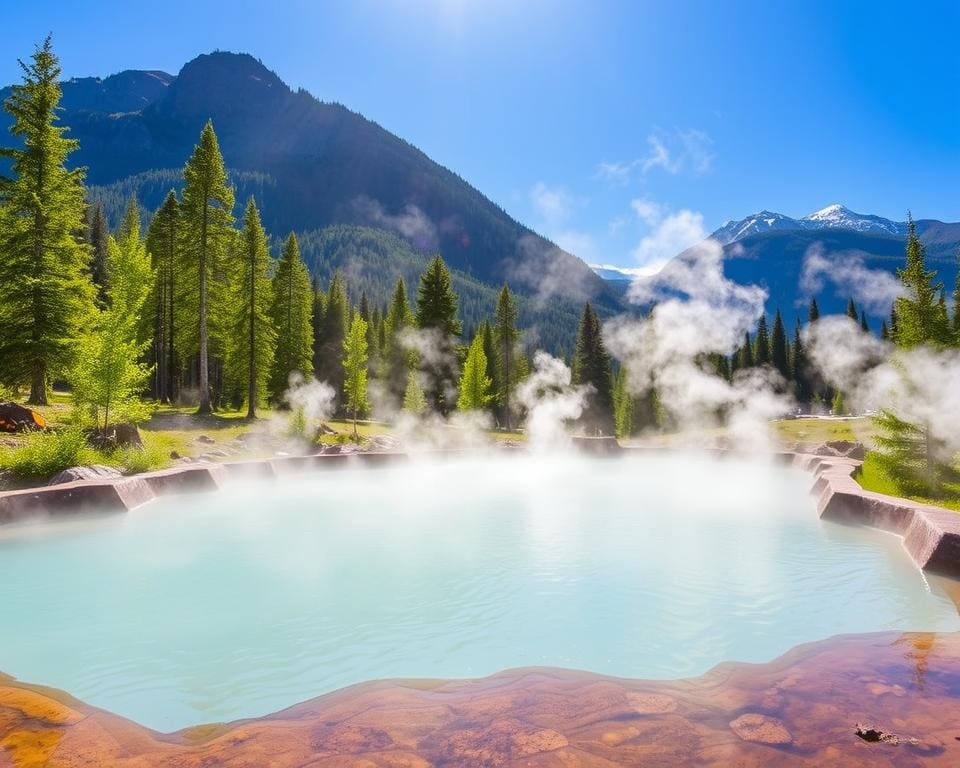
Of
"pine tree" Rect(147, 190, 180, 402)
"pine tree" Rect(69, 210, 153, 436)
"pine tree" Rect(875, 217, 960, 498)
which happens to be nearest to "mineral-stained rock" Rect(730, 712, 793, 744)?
"pine tree" Rect(875, 217, 960, 498)

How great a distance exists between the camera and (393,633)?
7.42 m

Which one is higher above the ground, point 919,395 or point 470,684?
point 919,395

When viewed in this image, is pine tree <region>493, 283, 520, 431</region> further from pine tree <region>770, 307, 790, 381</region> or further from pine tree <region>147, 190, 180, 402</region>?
pine tree <region>770, 307, 790, 381</region>

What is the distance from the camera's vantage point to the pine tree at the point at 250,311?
37.0m

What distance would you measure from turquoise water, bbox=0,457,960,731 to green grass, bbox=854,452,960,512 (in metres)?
3.15

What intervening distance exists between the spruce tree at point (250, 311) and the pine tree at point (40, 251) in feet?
36.3

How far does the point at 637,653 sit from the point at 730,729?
8.28ft

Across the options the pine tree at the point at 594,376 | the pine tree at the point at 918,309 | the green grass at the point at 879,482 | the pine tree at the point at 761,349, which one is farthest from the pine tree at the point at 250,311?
the pine tree at the point at 761,349

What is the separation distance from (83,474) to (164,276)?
29.9 metres

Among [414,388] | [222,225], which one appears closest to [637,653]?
[222,225]

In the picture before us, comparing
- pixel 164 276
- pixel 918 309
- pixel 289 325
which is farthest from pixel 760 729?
pixel 289 325

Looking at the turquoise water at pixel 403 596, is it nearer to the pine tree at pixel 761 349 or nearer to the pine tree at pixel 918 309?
the pine tree at pixel 918 309

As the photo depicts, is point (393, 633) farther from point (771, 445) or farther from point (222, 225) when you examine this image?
point (771, 445)

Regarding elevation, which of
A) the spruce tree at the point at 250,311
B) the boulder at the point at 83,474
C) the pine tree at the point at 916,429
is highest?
the spruce tree at the point at 250,311
